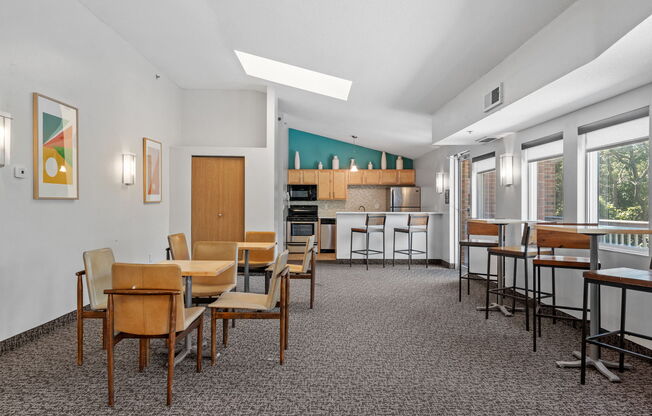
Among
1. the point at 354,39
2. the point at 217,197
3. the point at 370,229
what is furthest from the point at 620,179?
the point at 217,197

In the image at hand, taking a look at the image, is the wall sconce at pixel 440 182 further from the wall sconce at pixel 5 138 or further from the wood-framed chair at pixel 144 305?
the wall sconce at pixel 5 138

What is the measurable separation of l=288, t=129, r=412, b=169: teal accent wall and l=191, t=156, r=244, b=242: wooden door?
373cm

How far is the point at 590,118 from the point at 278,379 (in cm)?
386

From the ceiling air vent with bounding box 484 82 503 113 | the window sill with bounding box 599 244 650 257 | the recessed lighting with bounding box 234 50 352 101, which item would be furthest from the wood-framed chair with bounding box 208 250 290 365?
the recessed lighting with bounding box 234 50 352 101

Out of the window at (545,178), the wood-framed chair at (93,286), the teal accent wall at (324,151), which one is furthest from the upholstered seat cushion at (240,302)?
the teal accent wall at (324,151)

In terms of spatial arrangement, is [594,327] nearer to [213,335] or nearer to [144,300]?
[213,335]

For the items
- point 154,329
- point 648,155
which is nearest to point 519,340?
point 648,155

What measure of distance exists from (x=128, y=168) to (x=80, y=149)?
100 cm

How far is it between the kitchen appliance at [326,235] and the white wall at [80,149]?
4361 mm

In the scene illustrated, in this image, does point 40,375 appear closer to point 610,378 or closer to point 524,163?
point 610,378

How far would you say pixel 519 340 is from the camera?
12.8ft

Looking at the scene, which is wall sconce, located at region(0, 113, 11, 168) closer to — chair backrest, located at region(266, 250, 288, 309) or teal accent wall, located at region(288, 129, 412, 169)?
chair backrest, located at region(266, 250, 288, 309)

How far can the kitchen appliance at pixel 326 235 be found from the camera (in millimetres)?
10156

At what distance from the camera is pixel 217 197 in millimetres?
7652
